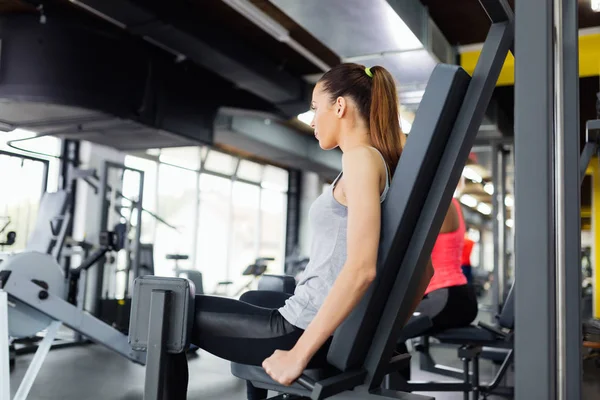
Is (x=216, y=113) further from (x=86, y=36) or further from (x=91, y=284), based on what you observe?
(x=91, y=284)

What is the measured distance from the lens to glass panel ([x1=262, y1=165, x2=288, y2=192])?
1085 centimetres

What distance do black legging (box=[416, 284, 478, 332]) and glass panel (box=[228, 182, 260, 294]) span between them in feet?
25.1

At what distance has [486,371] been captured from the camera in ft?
14.4

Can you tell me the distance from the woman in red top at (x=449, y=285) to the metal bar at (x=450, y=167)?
1.04m

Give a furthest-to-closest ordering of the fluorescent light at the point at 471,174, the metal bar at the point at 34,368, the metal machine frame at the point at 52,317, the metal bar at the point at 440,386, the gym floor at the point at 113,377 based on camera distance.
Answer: the fluorescent light at the point at 471,174 < the gym floor at the point at 113,377 < the metal machine frame at the point at 52,317 < the metal bar at the point at 34,368 < the metal bar at the point at 440,386

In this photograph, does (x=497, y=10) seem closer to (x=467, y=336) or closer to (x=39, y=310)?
(x=467, y=336)

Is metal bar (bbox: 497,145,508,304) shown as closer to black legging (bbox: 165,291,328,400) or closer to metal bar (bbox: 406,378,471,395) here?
metal bar (bbox: 406,378,471,395)

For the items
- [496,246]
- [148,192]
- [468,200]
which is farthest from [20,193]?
[468,200]

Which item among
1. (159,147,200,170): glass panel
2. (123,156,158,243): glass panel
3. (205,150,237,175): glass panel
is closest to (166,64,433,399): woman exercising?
(123,156,158,243): glass panel

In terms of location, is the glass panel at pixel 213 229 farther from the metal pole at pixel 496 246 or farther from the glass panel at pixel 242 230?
the metal pole at pixel 496 246

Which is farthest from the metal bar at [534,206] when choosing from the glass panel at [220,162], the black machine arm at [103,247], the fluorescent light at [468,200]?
the fluorescent light at [468,200]

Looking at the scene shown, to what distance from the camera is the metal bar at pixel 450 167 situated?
1236 millimetres

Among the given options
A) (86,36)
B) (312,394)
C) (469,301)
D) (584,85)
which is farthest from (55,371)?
(584,85)

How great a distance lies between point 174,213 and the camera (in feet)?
28.0
